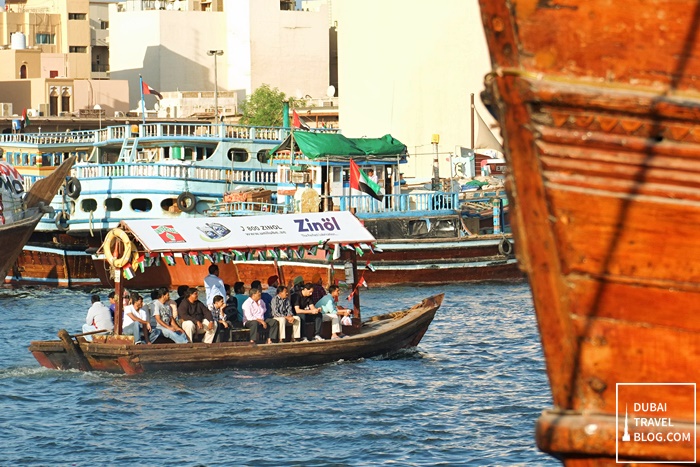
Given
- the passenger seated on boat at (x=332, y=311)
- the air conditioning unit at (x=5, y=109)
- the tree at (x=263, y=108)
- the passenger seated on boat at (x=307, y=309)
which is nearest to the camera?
the passenger seated on boat at (x=307, y=309)

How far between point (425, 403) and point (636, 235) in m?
14.2

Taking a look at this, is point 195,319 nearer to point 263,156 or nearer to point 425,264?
point 425,264

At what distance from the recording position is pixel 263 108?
68250 mm

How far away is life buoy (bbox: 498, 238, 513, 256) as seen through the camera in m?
36.8

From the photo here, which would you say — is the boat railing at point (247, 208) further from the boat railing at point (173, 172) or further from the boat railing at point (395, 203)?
the boat railing at point (173, 172)

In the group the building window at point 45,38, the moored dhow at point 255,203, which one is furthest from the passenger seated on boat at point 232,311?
the building window at point 45,38

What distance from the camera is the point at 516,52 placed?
5.68 meters

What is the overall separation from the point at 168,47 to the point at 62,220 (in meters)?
38.3

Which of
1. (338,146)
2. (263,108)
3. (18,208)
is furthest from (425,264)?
(263,108)

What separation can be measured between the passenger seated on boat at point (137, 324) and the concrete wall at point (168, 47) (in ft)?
191

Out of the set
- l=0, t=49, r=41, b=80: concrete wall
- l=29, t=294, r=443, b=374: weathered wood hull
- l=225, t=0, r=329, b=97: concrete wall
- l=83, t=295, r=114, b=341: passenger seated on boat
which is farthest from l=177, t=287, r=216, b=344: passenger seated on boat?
l=0, t=49, r=41, b=80: concrete wall

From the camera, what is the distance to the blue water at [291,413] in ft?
54.3

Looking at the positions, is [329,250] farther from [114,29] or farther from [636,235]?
[114,29]

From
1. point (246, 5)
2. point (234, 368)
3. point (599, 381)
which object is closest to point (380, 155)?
point (234, 368)
